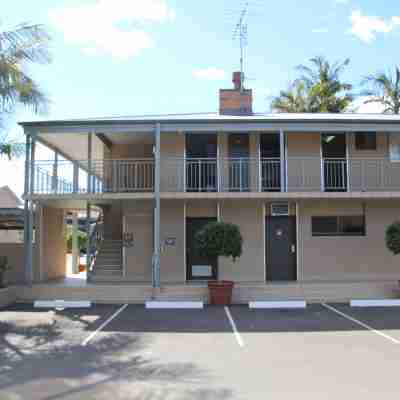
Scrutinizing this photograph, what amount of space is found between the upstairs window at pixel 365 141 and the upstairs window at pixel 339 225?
2362 millimetres

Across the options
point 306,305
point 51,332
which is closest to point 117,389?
point 51,332

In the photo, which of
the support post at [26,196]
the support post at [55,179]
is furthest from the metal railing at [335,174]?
the support post at [26,196]

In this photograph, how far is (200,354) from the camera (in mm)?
7570

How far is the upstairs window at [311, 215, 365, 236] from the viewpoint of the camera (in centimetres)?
1545

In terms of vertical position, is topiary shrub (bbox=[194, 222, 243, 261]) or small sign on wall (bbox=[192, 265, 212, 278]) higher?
topiary shrub (bbox=[194, 222, 243, 261])

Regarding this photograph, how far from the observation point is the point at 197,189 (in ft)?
50.7

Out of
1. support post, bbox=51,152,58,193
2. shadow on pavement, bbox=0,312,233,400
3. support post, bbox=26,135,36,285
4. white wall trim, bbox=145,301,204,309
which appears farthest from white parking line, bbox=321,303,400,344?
support post, bbox=51,152,58,193

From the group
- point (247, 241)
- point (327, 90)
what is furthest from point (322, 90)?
point (247, 241)

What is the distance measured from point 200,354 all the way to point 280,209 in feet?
28.1

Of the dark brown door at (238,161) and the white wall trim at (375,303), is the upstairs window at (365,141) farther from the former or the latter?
the white wall trim at (375,303)

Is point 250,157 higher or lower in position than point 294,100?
lower

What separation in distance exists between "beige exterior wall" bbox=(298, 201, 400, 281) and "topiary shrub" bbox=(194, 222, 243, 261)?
346 cm

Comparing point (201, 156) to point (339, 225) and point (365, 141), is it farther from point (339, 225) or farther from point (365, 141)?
point (365, 141)

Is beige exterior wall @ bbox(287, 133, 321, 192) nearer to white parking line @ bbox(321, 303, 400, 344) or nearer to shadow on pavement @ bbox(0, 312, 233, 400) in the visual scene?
white parking line @ bbox(321, 303, 400, 344)
